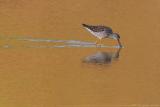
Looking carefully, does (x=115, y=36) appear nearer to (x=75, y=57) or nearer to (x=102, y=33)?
(x=102, y=33)

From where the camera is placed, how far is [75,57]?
9.23 metres

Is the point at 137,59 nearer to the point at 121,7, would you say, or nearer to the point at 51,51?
the point at 51,51

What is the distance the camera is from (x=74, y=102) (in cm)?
741

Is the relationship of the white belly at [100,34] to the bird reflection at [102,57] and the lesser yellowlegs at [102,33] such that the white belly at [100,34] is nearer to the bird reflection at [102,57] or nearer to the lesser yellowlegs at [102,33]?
the lesser yellowlegs at [102,33]

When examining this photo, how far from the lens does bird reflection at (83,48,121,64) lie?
9146 mm

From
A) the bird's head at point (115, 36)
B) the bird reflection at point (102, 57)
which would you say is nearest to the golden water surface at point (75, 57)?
the bird reflection at point (102, 57)

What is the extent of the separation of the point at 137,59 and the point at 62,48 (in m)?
1.11

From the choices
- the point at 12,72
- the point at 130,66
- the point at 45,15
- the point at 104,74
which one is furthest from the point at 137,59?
the point at 45,15

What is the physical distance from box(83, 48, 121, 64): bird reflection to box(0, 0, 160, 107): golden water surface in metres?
0.01

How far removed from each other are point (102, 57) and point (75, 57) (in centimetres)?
40

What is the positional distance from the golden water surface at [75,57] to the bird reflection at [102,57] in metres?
0.01

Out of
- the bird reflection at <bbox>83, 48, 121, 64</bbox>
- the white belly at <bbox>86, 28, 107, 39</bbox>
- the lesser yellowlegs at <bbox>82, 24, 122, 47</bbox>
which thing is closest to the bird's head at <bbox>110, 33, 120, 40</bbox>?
the lesser yellowlegs at <bbox>82, 24, 122, 47</bbox>

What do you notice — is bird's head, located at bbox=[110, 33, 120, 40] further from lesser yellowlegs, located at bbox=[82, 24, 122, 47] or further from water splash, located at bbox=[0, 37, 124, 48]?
water splash, located at bbox=[0, 37, 124, 48]

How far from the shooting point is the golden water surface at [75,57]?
770 centimetres
